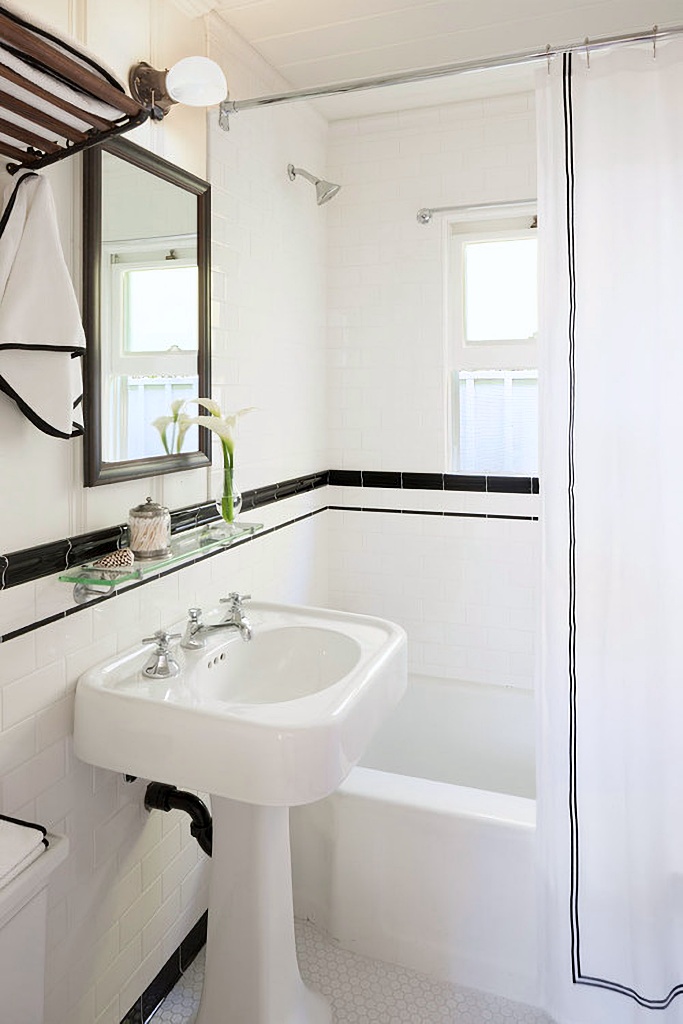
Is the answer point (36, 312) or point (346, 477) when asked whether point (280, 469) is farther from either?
point (36, 312)

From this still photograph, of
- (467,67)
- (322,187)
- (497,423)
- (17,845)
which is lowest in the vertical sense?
(17,845)

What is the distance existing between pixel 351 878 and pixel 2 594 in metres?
1.31

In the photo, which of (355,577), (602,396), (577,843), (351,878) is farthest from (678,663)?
(355,577)

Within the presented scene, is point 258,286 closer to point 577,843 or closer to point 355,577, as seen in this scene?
point 355,577

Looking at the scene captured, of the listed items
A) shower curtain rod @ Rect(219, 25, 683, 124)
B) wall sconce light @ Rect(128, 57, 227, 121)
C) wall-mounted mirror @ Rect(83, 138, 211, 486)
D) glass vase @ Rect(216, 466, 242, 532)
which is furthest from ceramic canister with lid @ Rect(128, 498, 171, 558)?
shower curtain rod @ Rect(219, 25, 683, 124)

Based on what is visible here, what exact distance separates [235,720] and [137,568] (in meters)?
0.40

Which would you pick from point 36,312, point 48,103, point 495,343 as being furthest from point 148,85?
point 495,343

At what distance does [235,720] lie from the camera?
4.53 feet

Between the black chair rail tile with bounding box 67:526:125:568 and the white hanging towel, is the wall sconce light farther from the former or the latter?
the black chair rail tile with bounding box 67:526:125:568

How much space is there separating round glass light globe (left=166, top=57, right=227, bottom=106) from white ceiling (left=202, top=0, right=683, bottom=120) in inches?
23.2

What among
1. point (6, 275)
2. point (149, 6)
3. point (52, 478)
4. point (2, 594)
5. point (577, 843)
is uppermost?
point (149, 6)

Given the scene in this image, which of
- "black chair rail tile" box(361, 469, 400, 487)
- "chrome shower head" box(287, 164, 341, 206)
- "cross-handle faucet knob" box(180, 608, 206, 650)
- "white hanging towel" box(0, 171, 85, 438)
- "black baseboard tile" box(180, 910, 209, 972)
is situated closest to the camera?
"white hanging towel" box(0, 171, 85, 438)

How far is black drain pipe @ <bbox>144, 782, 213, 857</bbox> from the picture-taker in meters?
1.81

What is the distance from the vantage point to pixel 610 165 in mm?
1636
